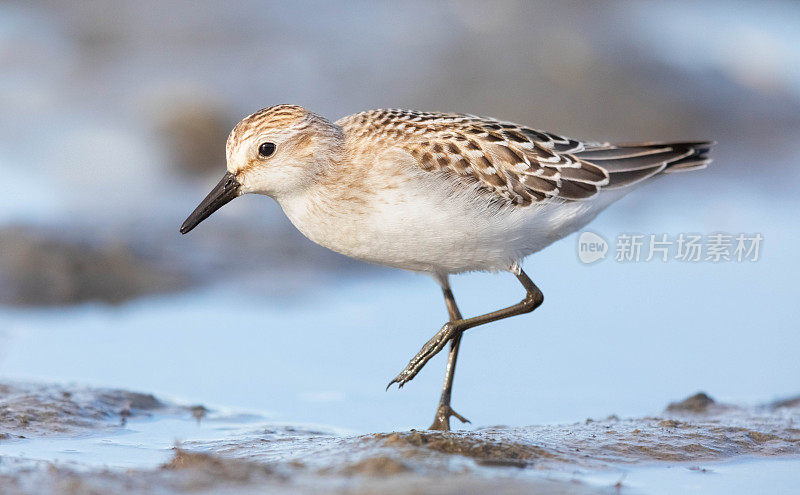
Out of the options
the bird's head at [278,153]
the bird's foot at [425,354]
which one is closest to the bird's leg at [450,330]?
the bird's foot at [425,354]

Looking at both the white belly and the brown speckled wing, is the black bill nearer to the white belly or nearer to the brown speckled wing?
the white belly

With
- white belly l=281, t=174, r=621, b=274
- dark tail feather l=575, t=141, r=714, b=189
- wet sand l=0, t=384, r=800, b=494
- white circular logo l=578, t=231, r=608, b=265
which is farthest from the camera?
white circular logo l=578, t=231, r=608, b=265

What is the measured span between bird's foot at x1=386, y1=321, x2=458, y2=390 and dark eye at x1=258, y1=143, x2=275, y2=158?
5.10 ft

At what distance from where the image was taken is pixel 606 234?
37.0ft

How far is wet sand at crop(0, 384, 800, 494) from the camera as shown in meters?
4.95

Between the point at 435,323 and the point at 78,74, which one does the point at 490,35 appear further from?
the point at 435,323

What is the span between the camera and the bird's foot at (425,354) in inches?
268

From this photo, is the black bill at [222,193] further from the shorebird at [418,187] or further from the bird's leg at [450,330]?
the bird's leg at [450,330]

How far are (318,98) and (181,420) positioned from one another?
7795 millimetres

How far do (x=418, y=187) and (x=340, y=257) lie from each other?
438 centimetres

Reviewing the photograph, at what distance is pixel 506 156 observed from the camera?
6.82 meters

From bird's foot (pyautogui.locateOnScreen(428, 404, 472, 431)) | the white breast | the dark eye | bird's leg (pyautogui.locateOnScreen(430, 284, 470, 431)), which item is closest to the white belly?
the white breast

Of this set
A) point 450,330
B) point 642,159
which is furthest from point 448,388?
point 642,159

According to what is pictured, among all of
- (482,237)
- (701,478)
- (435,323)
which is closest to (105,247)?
(435,323)
